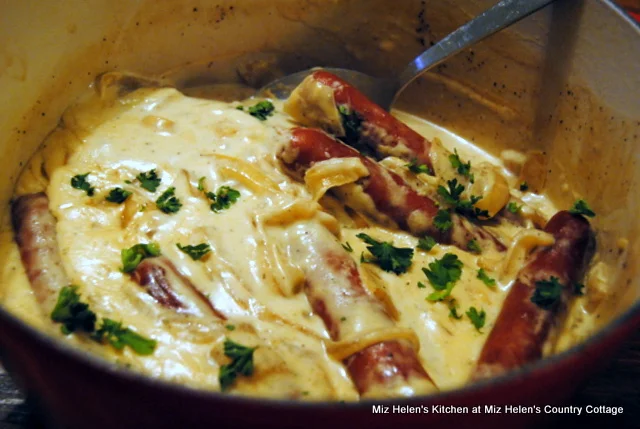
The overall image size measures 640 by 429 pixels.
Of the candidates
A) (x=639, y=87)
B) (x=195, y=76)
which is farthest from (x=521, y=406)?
(x=195, y=76)

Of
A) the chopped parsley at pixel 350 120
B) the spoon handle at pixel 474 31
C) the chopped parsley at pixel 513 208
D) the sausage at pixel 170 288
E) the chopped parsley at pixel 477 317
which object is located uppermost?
the spoon handle at pixel 474 31

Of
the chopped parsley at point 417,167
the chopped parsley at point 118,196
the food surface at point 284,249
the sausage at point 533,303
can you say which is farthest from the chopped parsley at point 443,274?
the chopped parsley at point 118,196

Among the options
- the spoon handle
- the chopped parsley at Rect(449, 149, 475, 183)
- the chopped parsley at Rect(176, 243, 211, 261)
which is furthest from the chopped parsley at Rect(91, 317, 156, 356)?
the spoon handle

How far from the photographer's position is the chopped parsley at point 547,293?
1605mm

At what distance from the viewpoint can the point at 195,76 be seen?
248 cm

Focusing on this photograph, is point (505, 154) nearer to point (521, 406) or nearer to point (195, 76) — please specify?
point (195, 76)

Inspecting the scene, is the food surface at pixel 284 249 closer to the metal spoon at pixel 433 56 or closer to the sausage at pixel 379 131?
the sausage at pixel 379 131

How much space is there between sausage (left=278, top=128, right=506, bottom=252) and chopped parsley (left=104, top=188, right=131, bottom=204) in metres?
0.49

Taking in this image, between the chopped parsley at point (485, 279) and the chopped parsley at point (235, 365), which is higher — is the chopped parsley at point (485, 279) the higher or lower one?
the lower one

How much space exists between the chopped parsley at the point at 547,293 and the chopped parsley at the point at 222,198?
873 mm

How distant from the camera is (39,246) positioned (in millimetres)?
1667

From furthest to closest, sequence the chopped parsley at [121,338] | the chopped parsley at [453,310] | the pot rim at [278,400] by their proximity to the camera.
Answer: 1. the chopped parsley at [453,310]
2. the chopped parsley at [121,338]
3. the pot rim at [278,400]

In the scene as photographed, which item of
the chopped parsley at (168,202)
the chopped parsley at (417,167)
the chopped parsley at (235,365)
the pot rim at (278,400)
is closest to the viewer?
the pot rim at (278,400)

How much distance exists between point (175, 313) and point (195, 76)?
1.29m
